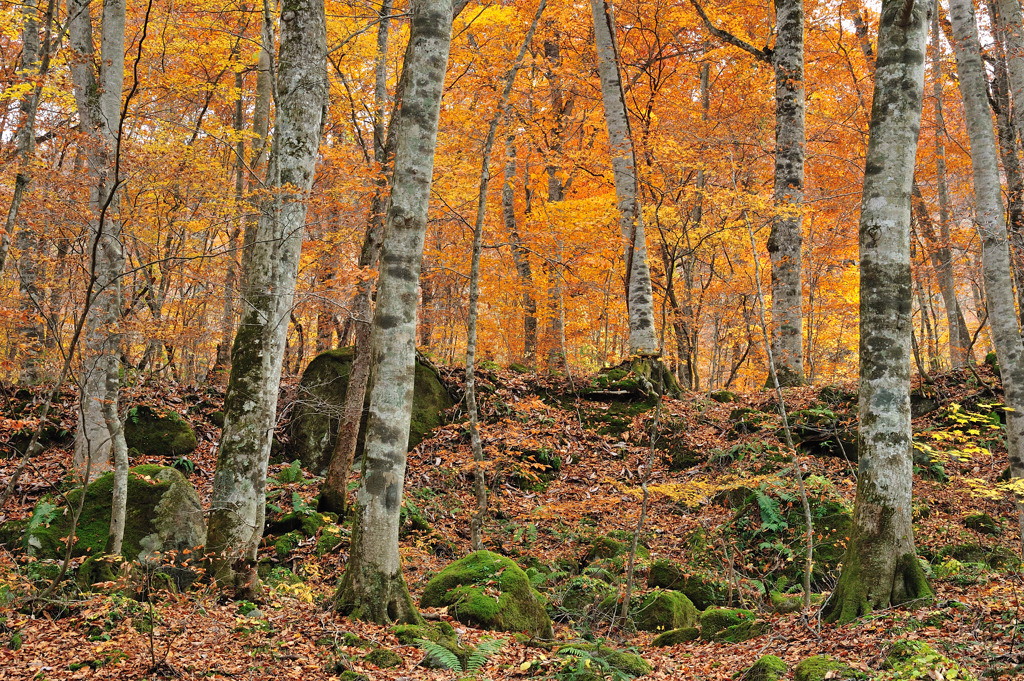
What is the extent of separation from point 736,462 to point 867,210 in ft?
14.5

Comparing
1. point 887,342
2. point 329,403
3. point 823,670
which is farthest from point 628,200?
point 823,670

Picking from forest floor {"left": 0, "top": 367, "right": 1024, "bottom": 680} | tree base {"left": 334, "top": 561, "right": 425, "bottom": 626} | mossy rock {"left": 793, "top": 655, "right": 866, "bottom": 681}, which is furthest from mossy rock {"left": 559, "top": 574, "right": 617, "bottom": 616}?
mossy rock {"left": 793, "top": 655, "right": 866, "bottom": 681}

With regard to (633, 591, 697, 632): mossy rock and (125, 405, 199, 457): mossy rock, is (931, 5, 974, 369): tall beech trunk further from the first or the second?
(125, 405, 199, 457): mossy rock

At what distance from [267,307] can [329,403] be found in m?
4.54

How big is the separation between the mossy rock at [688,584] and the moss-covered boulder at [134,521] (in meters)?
4.85

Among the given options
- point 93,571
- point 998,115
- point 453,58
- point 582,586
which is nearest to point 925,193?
point 998,115

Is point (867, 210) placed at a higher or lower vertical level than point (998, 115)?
lower

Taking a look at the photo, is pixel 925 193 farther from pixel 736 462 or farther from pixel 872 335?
pixel 872 335

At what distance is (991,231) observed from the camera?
7199 mm

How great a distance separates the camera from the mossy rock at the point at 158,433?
1000 centimetres

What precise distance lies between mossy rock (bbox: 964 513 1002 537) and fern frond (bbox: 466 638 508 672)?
541cm

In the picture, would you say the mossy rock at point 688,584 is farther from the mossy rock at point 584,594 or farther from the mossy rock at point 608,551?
the mossy rock at point 584,594

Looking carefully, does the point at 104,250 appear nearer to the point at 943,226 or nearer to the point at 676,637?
the point at 676,637

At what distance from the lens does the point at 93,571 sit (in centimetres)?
596
